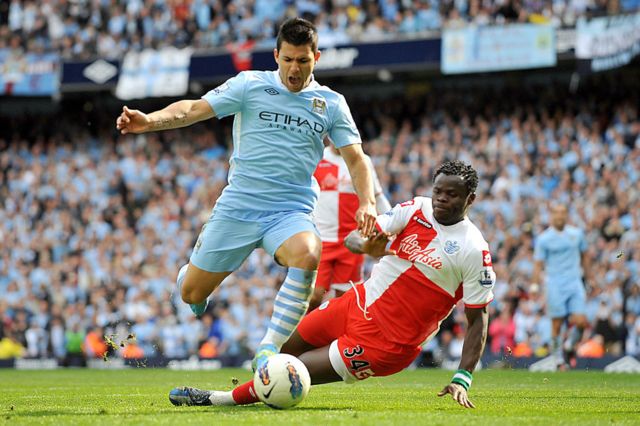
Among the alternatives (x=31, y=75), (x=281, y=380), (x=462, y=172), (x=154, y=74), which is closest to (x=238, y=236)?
(x=281, y=380)

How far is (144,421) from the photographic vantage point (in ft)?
19.0

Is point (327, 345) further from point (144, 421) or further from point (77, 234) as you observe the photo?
point (77, 234)

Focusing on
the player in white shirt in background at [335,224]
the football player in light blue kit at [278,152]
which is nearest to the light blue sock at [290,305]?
the football player in light blue kit at [278,152]

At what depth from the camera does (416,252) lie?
696 cm

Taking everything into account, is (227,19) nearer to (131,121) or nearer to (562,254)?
(562,254)

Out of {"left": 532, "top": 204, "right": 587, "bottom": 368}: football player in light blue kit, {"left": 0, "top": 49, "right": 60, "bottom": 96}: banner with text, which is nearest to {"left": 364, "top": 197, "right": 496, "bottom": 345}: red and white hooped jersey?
{"left": 532, "top": 204, "right": 587, "bottom": 368}: football player in light blue kit

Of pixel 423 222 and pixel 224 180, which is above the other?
pixel 423 222

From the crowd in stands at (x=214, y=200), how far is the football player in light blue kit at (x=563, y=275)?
1.28 m

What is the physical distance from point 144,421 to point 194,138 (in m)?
20.5

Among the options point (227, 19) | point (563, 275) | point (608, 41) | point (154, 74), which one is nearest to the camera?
point (563, 275)

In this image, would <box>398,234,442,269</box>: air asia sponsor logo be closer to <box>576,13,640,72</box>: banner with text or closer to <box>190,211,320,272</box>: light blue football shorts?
<box>190,211,320,272</box>: light blue football shorts

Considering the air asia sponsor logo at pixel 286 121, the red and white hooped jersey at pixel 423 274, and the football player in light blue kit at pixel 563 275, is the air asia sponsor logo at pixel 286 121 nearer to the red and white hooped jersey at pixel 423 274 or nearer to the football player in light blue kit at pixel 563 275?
the red and white hooped jersey at pixel 423 274

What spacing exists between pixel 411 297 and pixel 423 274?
0.18m

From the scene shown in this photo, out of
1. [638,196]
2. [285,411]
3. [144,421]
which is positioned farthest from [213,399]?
[638,196]
